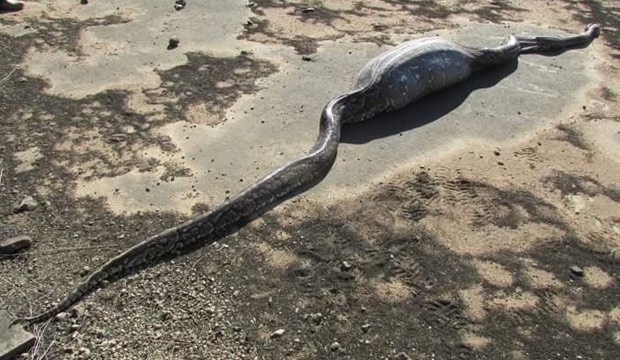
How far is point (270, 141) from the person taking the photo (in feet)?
26.4

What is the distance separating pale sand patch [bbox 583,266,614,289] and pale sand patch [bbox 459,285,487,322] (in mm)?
1135

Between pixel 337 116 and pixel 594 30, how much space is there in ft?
22.3

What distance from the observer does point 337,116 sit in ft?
27.0

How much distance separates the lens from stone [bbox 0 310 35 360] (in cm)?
496

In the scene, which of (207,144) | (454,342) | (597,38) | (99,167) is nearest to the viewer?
(454,342)

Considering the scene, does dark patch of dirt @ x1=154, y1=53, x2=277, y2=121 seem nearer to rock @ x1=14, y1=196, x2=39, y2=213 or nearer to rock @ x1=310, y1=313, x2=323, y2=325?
rock @ x1=14, y1=196, x2=39, y2=213

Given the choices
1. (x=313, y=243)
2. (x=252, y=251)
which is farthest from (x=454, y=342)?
(x=252, y=251)

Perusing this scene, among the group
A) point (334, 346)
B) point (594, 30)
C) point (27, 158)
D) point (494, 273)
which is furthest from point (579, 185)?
point (27, 158)

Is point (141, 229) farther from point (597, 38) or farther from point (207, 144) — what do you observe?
point (597, 38)

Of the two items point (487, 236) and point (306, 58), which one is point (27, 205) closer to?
point (487, 236)

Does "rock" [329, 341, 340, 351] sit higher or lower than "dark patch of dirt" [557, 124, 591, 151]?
lower

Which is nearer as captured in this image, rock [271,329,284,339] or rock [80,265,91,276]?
rock [271,329,284,339]

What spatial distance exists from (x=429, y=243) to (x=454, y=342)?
4.39ft

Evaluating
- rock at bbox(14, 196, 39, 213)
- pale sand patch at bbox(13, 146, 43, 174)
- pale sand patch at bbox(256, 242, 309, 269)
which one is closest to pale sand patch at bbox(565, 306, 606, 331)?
pale sand patch at bbox(256, 242, 309, 269)
